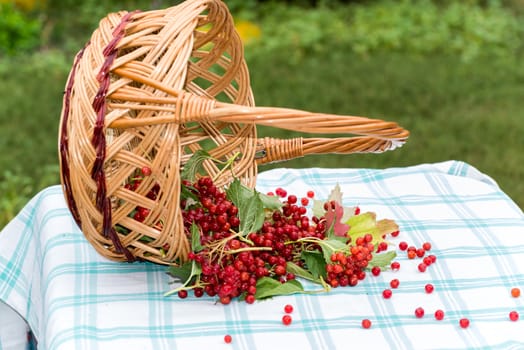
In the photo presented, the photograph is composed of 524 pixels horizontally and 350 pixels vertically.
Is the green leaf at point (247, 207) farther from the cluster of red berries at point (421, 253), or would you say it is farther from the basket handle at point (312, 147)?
the cluster of red berries at point (421, 253)

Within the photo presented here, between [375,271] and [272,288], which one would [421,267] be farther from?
[272,288]

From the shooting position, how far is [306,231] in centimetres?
176

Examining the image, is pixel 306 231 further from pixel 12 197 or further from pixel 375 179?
pixel 12 197

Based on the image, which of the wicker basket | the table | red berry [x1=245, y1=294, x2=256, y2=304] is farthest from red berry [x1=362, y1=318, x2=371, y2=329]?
the wicker basket

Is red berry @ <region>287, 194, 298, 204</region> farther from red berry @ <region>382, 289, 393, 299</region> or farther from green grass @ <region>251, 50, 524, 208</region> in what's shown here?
green grass @ <region>251, 50, 524, 208</region>

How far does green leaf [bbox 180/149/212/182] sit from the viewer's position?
175cm

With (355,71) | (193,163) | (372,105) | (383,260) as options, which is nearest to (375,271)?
(383,260)

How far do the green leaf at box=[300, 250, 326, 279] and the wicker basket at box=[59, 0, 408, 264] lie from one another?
0.87 feet

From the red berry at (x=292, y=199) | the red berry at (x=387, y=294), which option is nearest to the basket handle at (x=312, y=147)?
the red berry at (x=292, y=199)

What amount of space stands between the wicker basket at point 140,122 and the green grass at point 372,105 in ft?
6.94

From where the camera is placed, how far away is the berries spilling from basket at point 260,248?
1627mm

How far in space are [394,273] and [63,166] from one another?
0.75 meters

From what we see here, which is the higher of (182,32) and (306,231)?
(182,32)

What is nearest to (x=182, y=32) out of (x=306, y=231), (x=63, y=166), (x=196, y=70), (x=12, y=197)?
(x=196, y=70)
